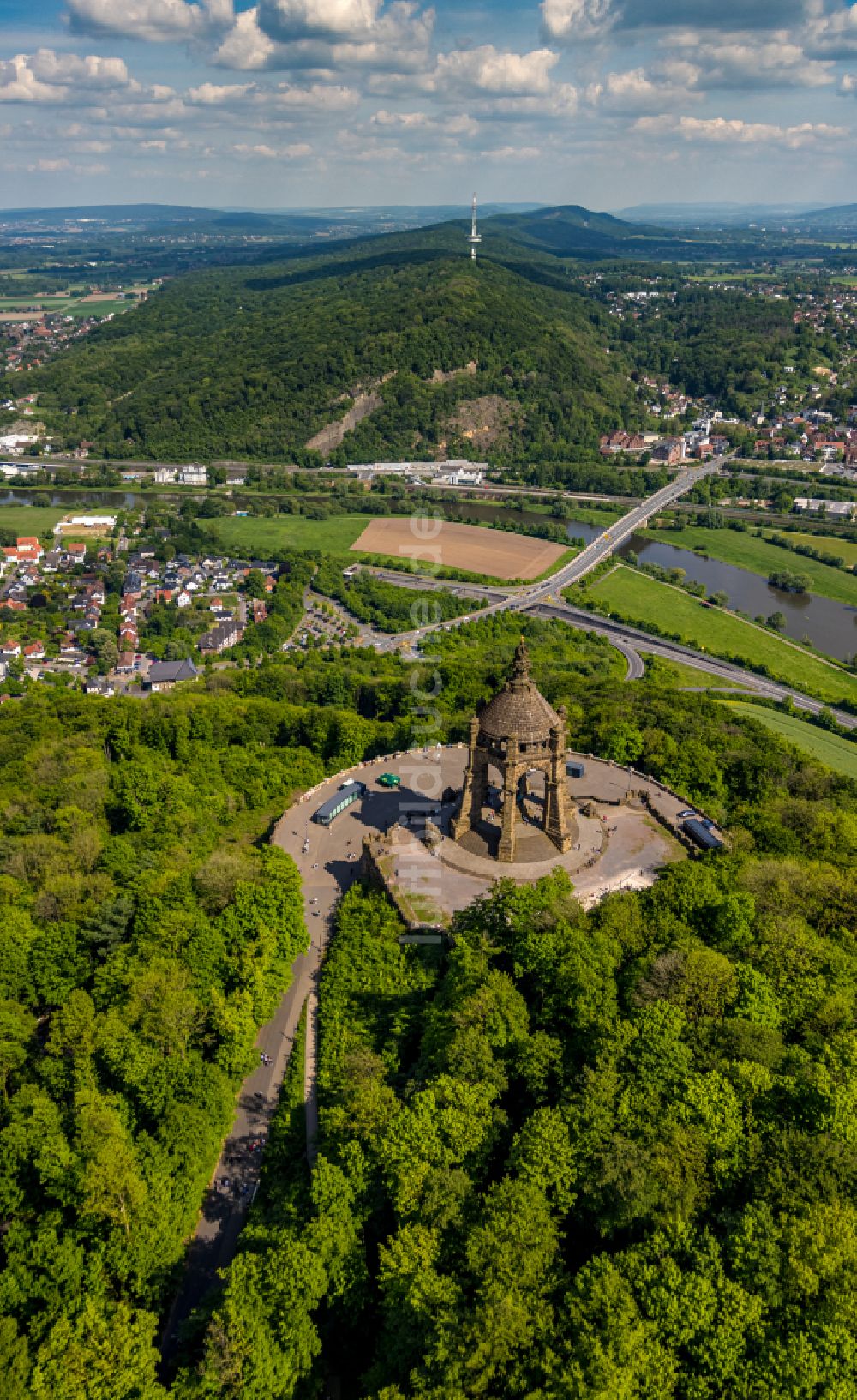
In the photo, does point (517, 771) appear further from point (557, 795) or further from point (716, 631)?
point (716, 631)

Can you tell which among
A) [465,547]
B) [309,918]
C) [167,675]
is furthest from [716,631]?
[309,918]

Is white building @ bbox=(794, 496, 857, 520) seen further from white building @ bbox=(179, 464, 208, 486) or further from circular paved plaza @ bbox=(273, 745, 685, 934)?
circular paved plaza @ bbox=(273, 745, 685, 934)

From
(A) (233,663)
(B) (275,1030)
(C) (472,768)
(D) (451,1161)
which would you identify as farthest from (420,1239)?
(A) (233,663)

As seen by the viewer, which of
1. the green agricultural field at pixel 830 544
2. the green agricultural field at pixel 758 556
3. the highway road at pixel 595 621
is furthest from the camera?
the green agricultural field at pixel 830 544

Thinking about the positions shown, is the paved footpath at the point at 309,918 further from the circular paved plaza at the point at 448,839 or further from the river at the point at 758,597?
the river at the point at 758,597

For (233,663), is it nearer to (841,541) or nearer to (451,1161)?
(451,1161)

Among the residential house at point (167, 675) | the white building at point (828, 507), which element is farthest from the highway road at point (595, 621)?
the white building at point (828, 507)
